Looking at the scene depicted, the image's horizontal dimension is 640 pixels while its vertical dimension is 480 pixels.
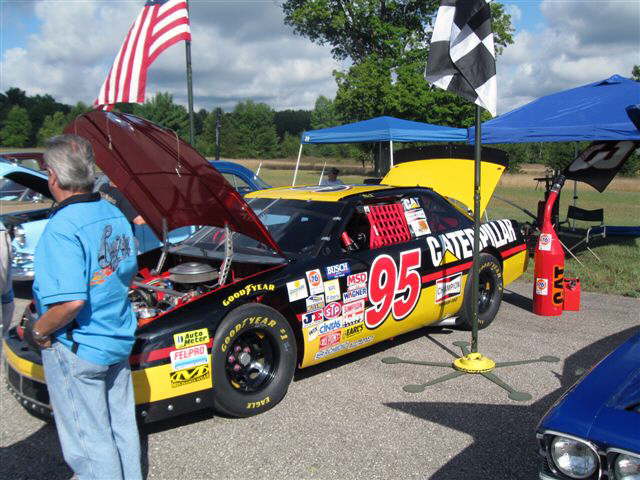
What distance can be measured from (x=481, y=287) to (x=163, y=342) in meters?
3.60

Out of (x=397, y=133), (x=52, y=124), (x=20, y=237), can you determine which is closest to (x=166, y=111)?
(x=52, y=124)

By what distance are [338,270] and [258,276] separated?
26.7 inches

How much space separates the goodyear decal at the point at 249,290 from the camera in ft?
12.3

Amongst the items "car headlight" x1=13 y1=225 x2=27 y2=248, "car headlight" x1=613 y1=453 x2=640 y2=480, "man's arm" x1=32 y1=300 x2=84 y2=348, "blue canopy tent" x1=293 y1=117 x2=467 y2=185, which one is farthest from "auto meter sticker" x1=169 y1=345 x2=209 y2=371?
"blue canopy tent" x1=293 y1=117 x2=467 y2=185

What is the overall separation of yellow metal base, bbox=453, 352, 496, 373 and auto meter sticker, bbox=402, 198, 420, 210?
143 centimetres

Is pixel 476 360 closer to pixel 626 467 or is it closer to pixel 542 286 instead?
pixel 542 286

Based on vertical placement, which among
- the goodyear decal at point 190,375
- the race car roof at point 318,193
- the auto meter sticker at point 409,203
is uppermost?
the race car roof at point 318,193

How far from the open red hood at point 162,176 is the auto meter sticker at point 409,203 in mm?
1608

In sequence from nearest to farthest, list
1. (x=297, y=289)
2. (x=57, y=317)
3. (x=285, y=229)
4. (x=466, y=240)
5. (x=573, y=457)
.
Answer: (x=573, y=457), (x=57, y=317), (x=297, y=289), (x=285, y=229), (x=466, y=240)

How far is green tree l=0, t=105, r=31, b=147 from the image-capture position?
85688 mm

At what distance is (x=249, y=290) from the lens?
387 centimetres

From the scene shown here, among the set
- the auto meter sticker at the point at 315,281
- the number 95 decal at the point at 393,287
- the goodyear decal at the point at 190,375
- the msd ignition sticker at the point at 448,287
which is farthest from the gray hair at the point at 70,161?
the msd ignition sticker at the point at 448,287

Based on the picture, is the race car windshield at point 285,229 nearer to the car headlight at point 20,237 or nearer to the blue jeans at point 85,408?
the blue jeans at point 85,408

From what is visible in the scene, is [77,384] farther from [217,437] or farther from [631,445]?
[631,445]
